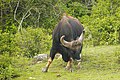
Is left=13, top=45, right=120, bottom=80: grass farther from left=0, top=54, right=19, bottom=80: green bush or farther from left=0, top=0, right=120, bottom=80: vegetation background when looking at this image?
left=0, top=0, right=120, bottom=80: vegetation background

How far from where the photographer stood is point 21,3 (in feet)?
53.3

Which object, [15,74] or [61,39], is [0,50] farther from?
[61,39]

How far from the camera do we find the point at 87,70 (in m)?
8.76

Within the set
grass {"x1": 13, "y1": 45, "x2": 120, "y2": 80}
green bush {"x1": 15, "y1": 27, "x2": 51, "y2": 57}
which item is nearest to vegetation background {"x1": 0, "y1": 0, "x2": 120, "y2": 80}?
green bush {"x1": 15, "y1": 27, "x2": 51, "y2": 57}

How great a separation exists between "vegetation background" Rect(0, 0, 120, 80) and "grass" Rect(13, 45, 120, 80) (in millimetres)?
323

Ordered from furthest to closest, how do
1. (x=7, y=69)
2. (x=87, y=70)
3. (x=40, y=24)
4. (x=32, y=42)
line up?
(x=40, y=24) → (x=32, y=42) → (x=87, y=70) → (x=7, y=69)

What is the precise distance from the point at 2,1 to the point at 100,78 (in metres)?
8.93

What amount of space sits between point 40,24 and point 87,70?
8.07m

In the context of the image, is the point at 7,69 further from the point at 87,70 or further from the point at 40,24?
the point at 40,24

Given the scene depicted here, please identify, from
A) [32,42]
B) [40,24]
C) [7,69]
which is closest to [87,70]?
[7,69]

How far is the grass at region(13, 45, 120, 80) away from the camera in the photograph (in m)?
8.03

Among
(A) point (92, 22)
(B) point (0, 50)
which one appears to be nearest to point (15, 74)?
(B) point (0, 50)

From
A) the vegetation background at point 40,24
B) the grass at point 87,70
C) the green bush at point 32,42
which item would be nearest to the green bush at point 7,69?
the vegetation background at point 40,24

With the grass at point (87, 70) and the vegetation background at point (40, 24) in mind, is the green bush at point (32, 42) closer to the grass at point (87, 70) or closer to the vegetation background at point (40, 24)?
the vegetation background at point (40, 24)
